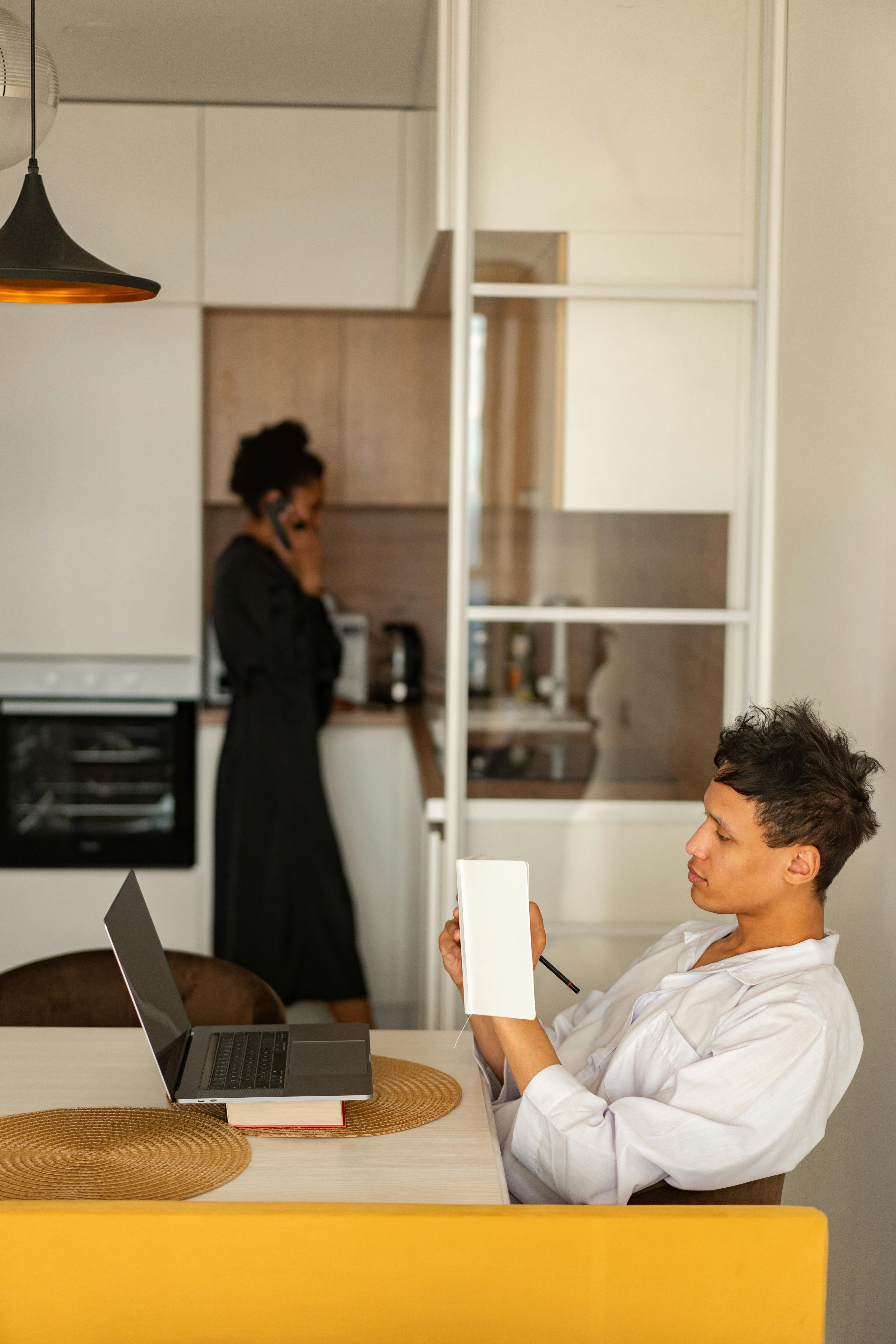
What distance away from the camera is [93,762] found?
3596mm

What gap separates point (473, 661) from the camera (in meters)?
2.30

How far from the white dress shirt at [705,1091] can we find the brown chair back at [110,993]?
67 cm

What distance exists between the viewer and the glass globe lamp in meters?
1.68

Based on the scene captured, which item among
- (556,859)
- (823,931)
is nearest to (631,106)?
(556,859)

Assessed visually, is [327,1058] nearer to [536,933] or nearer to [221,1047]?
[221,1047]

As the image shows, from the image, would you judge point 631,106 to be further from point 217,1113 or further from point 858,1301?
point 858,1301

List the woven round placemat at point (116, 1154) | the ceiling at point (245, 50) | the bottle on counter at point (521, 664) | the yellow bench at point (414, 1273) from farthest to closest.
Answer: the ceiling at point (245, 50) → the bottle on counter at point (521, 664) → the woven round placemat at point (116, 1154) → the yellow bench at point (414, 1273)

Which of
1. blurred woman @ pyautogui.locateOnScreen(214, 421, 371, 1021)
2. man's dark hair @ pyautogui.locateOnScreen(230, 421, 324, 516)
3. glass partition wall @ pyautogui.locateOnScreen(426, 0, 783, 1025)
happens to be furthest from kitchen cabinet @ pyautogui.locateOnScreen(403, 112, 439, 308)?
blurred woman @ pyautogui.locateOnScreen(214, 421, 371, 1021)

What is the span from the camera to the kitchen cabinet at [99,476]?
351 centimetres

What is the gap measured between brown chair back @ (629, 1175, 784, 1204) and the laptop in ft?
1.10

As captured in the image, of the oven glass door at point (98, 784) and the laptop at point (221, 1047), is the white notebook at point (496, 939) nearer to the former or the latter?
the laptop at point (221, 1047)

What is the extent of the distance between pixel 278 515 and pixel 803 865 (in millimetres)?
2310

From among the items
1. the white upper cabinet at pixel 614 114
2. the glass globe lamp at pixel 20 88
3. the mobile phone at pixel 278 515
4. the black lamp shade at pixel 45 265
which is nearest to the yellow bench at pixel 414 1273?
the black lamp shade at pixel 45 265

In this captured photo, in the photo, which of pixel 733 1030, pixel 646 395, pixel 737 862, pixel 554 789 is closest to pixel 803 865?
pixel 737 862
